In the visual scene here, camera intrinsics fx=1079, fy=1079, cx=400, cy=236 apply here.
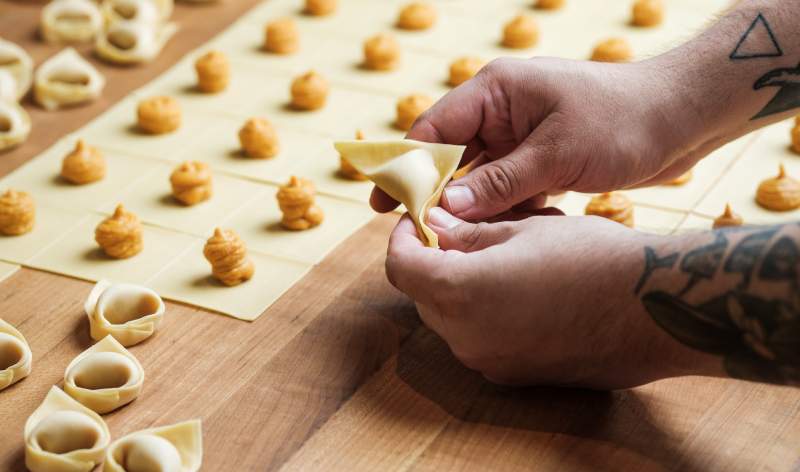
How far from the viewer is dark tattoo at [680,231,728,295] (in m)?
1.29

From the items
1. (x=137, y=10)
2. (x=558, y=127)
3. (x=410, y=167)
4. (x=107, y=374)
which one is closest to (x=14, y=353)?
(x=107, y=374)

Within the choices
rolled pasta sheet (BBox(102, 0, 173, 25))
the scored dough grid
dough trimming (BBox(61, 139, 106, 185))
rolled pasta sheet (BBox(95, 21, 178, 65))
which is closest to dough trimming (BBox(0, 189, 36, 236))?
the scored dough grid

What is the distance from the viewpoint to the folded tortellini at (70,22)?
8.49ft

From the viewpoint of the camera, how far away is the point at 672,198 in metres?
1.97

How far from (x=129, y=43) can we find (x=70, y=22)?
0.71 feet

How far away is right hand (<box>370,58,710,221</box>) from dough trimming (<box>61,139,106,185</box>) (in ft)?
2.05

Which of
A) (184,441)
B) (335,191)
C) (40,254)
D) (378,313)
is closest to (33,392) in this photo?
(184,441)

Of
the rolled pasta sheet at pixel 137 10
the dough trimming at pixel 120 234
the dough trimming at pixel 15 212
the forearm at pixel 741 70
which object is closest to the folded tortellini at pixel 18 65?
the rolled pasta sheet at pixel 137 10

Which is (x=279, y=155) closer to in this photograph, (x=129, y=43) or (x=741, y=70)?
(x=129, y=43)

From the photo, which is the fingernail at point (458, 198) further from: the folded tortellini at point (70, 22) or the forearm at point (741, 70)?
the folded tortellini at point (70, 22)

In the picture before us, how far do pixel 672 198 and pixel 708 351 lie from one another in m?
0.71

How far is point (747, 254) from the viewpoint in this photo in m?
1.27

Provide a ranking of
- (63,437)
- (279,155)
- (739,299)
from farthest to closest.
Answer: (279,155), (63,437), (739,299)

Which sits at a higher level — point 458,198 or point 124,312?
point 458,198
